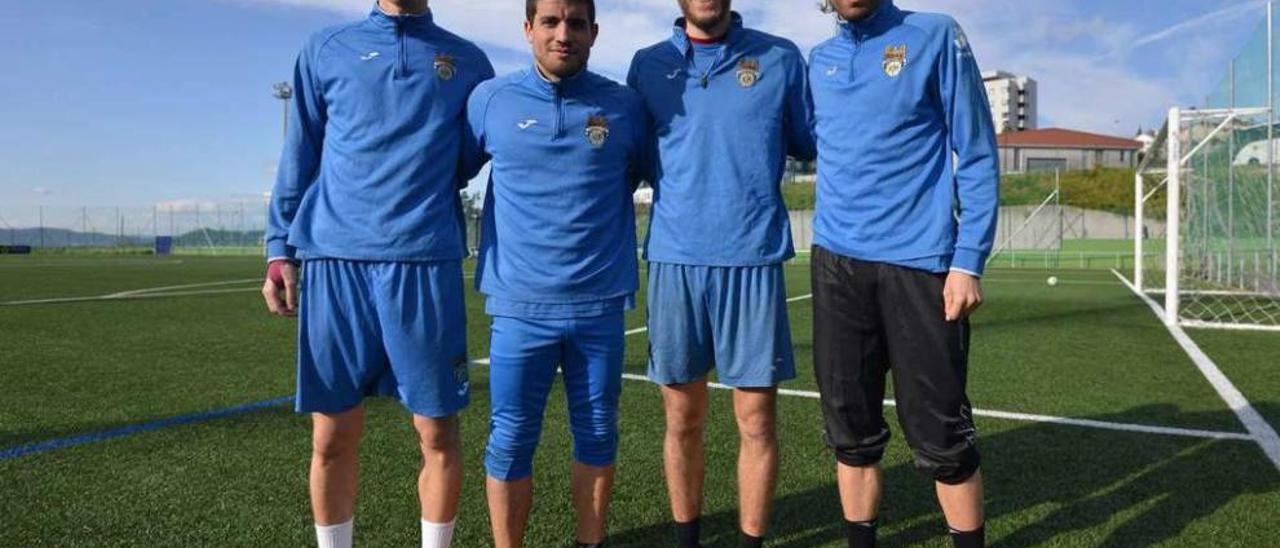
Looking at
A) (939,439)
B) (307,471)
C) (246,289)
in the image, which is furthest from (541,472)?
(246,289)

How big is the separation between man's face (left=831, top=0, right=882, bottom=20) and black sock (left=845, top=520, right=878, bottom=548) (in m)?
1.59

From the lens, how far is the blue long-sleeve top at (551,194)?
8.23ft

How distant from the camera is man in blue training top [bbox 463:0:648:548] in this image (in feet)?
8.22

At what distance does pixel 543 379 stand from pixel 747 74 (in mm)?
1170

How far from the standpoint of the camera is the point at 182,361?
22.3 ft

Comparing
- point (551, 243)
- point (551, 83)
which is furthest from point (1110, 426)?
point (551, 83)

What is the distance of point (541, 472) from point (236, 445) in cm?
161

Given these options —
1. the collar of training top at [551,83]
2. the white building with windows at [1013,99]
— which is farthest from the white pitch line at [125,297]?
the white building with windows at [1013,99]

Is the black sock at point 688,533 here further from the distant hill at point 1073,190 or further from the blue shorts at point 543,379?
the distant hill at point 1073,190

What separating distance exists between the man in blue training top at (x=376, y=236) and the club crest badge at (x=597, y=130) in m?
0.39

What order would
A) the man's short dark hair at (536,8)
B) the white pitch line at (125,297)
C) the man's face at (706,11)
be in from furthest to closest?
1. the white pitch line at (125,297)
2. the man's face at (706,11)
3. the man's short dark hair at (536,8)

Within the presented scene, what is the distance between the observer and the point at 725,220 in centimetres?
271

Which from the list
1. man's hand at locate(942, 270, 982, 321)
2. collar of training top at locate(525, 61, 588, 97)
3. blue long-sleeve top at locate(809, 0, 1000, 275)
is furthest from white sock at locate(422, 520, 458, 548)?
man's hand at locate(942, 270, 982, 321)

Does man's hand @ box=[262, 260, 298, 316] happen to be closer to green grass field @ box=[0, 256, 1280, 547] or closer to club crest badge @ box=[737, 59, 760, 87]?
green grass field @ box=[0, 256, 1280, 547]
